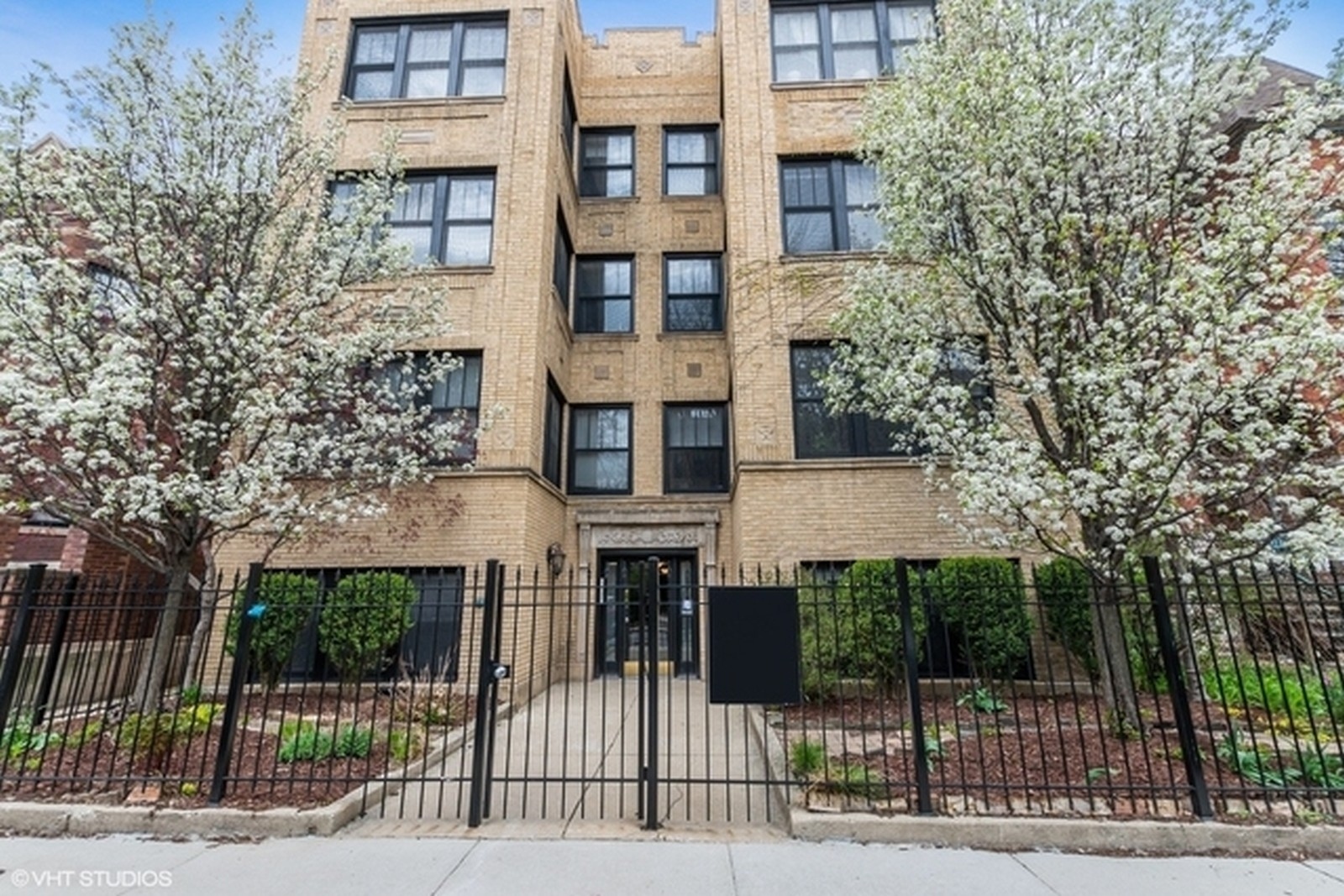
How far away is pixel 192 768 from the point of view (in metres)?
5.52

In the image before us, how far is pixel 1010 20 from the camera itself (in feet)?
23.9

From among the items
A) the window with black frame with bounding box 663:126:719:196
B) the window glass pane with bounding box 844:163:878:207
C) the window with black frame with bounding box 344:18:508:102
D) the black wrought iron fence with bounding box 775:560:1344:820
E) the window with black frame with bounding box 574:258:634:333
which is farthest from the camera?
the window with black frame with bounding box 663:126:719:196

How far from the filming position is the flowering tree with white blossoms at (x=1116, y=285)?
5.77m

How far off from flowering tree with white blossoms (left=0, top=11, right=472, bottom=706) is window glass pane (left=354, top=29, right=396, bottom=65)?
5.30 metres

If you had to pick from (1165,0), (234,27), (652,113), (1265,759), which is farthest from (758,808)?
(652,113)

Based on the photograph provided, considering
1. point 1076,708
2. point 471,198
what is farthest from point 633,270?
point 1076,708

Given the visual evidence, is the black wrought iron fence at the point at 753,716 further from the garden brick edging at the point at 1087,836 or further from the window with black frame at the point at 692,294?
the window with black frame at the point at 692,294

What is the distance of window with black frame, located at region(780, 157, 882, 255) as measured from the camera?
11438 millimetres

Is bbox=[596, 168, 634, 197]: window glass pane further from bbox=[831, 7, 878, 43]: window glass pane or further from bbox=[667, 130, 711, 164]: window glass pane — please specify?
bbox=[831, 7, 878, 43]: window glass pane

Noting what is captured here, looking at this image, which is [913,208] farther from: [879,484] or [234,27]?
[234,27]

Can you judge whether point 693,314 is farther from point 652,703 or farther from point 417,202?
point 652,703

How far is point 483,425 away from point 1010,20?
8.19 meters

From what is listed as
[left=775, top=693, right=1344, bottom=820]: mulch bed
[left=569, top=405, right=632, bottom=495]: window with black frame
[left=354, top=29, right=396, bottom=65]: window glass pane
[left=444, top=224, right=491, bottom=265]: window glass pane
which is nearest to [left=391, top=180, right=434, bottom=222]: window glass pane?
[left=444, top=224, right=491, bottom=265]: window glass pane

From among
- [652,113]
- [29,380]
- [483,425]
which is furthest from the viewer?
[652,113]
